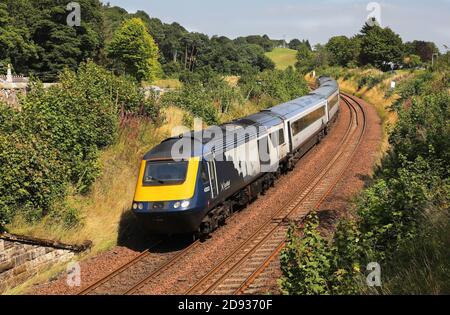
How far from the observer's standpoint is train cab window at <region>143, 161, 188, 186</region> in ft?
40.8

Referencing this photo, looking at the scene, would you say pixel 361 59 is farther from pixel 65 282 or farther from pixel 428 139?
pixel 65 282

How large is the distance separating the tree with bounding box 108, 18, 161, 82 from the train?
56.9m

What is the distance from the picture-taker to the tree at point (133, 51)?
71519 mm

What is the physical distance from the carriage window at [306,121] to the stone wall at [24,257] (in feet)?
40.4

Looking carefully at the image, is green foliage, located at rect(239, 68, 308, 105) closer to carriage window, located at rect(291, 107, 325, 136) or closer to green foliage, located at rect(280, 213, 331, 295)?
carriage window, located at rect(291, 107, 325, 136)

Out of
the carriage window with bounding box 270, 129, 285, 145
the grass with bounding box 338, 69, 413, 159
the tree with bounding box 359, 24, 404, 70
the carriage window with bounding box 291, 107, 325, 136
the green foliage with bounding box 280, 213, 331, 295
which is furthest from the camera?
the tree with bounding box 359, 24, 404, 70

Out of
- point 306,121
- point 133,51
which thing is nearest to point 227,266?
point 306,121

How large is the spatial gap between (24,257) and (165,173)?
422 centimetres

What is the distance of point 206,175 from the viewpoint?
1288 centimetres

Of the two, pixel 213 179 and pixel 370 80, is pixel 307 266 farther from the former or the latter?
pixel 370 80

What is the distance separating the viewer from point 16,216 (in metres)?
12.6

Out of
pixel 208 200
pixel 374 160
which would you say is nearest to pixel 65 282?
pixel 208 200

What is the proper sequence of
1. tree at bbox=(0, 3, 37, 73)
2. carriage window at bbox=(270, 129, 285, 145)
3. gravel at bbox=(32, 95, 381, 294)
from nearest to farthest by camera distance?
gravel at bbox=(32, 95, 381, 294) → carriage window at bbox=(270, 129, 285, 145) → tree at bbox=(0, 3, 37, 73)

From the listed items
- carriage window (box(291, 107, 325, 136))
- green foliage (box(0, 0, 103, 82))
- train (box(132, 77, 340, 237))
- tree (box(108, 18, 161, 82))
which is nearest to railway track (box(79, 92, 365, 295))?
train (box(132, 77, 340, 237))
